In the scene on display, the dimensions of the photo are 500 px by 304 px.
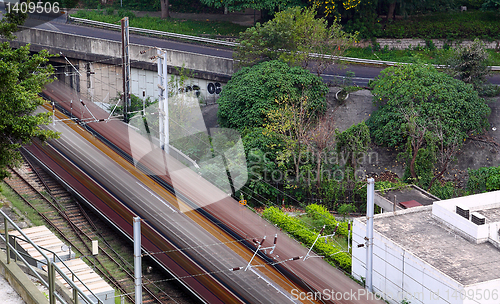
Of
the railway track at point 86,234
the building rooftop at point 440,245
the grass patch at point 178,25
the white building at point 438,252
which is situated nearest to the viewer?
the white building at point 438,252

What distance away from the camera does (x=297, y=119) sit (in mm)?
35094

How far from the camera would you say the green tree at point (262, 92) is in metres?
36.2

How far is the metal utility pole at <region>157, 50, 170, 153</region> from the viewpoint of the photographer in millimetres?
33062

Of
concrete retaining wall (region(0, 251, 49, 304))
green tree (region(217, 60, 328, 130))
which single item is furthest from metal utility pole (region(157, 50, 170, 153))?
concrete retaining wall (region(0, 251, 49, 304))

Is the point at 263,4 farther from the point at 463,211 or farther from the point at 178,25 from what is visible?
the point at 463,211

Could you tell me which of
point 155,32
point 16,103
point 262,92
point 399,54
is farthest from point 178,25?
point 16,103

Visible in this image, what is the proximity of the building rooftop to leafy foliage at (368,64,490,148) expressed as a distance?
950cm

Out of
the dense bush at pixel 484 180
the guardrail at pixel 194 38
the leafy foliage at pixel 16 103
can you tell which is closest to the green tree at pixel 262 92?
the guardrail at pixel 194 38

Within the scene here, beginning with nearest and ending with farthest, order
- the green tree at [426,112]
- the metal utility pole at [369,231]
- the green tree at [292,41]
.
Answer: the metal utility pole at [369,231]
the green tree at [426,112]
the green tree at [292,41]

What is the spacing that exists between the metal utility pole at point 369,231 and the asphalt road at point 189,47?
61.7ft

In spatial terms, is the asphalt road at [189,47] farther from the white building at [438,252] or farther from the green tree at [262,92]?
the white building at [438,252]

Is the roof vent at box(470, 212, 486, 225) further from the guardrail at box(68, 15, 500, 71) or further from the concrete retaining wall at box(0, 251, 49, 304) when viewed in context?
the concrete retaining wall at box(0, 251, 49, 304)

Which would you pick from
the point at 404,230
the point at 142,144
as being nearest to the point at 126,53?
the point at 142,144

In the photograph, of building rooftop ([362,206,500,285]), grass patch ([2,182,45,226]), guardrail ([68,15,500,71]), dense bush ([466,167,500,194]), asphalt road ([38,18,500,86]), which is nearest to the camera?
building rooftop ([362,206,500,285])
